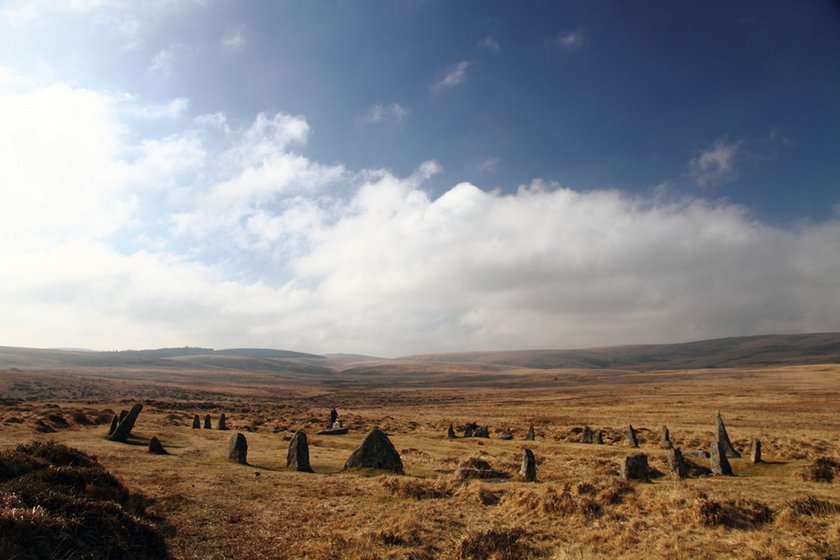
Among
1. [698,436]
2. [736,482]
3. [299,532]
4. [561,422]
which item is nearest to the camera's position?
[299,532]

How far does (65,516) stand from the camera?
9227 millimetres

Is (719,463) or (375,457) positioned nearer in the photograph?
(719,463)

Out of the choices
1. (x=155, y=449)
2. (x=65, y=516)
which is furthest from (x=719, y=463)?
(x=155, y=449)

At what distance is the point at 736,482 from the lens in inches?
769

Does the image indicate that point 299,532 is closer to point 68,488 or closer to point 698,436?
point 68,488

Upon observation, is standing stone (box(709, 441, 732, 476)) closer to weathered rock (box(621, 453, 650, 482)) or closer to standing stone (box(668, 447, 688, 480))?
standing stone (box(668, 447, 688, 480))

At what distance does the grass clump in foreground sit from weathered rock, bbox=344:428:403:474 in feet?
36.4

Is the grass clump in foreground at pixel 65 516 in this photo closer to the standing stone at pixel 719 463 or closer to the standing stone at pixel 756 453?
the standing stone at pixel 719 463

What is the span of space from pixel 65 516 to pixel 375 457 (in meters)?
15.2

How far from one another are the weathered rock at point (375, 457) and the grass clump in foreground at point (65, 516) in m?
11.1

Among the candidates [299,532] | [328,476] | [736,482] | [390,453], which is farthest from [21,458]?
[736,482]

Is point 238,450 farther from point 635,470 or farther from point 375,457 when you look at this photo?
point 635,470

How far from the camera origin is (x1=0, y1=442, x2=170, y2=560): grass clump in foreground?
8031 millimetres

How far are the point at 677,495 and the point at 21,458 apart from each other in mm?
19916
